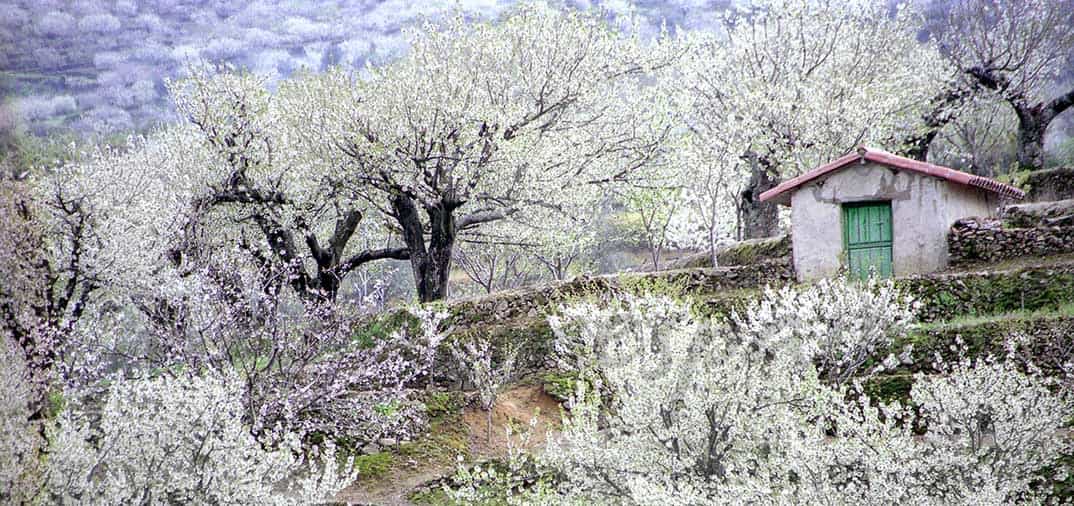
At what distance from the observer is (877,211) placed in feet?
36.1

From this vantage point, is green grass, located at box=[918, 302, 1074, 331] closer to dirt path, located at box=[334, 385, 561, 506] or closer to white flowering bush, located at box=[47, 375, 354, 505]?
dirt path, located at box=[334, 385, 561, 506]

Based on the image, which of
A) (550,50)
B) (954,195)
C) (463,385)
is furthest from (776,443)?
(550,50)

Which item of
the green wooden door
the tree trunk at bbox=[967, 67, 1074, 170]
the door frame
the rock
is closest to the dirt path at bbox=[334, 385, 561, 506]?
the rock

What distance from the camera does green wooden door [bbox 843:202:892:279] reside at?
36.0 ft

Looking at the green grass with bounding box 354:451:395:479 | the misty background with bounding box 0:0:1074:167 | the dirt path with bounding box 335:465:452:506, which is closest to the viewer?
the misty background with bounding box 0:0:1074:167

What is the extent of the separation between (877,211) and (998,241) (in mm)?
1508

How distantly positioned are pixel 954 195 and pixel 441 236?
722 centimetres

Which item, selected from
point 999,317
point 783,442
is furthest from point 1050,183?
point 783,442

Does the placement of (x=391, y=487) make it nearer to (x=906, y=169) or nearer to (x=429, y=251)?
(x=429, y=251)

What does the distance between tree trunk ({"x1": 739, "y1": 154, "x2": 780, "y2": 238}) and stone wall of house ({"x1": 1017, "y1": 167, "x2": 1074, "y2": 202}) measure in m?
4.34

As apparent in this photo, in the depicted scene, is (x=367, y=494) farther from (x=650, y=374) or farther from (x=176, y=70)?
(x=176, y=70)

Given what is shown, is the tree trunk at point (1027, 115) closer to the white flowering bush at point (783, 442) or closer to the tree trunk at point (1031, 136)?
the tree trunk at point (1031, 136)

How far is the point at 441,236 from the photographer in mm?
12359

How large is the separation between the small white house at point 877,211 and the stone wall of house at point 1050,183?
3201 millimetres
